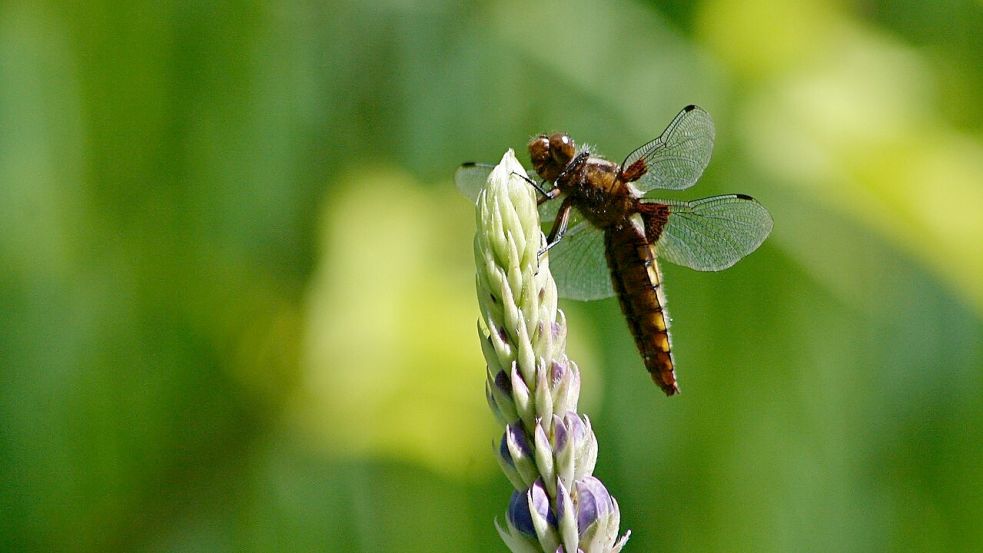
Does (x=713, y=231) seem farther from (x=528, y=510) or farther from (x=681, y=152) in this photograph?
(x=528, y=510)

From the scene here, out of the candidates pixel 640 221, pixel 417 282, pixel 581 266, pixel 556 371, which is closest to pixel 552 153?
pixel 640 221

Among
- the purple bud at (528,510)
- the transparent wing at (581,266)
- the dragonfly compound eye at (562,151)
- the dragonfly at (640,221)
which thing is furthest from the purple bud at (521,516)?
the transparent wing at (581,266)

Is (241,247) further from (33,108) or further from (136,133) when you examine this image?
(33,108)

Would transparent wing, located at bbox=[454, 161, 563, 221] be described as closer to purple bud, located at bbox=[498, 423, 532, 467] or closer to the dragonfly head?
the dragonfly head

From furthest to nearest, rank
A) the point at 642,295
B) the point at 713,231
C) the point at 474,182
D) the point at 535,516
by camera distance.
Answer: the point at 474,182
the point at 713,231
the point at 642,295
the point at 535,516

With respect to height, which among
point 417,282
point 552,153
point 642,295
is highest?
point 552,153

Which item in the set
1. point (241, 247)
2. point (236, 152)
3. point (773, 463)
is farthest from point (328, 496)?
point (773, 463)

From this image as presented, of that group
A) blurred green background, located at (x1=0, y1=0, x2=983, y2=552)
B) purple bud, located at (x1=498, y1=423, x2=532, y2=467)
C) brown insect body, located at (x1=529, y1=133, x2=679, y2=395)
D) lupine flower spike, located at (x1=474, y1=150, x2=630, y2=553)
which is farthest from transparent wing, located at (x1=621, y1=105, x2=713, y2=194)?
purple bud, located at (x1=498, y1=423, x2=532, y2=467)

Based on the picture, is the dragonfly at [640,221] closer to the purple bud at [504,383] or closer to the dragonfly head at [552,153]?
the dragonfly head at [552,153]
